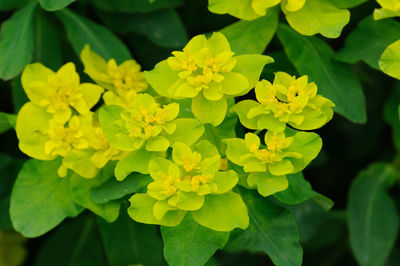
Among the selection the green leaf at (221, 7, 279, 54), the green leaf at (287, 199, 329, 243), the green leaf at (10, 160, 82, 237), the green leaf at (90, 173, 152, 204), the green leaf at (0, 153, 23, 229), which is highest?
the green leaf at (221, 7, 279, 54)

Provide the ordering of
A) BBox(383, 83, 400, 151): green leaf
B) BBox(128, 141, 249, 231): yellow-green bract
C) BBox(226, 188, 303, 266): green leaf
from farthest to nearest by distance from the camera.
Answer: BBox(383, 83, 400, 151): green leaf
BBox(226, 188, 303, 266): green leaf
BBox(128, 141, 249, 231): yellow-green bract

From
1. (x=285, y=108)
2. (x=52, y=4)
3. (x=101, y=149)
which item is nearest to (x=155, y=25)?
(x=52, y=4)

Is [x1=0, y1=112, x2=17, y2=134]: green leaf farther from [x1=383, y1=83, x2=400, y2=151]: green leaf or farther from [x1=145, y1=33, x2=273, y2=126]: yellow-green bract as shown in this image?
[x1=383, y1=83, x2=400, y2=151]: green leaf

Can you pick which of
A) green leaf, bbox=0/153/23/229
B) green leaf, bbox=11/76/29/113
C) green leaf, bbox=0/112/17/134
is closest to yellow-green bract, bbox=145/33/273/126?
green leaf, bbox=0/112/17/134

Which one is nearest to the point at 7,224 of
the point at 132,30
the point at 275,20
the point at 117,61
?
the point at 117,61

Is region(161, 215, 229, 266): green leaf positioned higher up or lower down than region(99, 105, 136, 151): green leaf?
lower down

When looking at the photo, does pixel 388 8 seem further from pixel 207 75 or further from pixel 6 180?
pixel 6 180

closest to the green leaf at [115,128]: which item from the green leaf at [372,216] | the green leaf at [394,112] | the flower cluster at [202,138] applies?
the flower cluster at [202,138]

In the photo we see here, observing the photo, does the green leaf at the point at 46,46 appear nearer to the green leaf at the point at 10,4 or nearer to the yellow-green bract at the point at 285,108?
the green leaf at the point at 10,4
